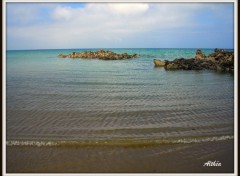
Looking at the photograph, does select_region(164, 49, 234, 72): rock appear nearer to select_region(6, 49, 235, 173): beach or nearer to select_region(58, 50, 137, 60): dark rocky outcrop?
select_region(6, 49, 235, 173): beach

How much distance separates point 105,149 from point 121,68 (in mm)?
10880

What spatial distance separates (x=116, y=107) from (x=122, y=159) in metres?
3.23

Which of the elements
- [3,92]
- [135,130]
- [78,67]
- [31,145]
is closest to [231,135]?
[135,130]

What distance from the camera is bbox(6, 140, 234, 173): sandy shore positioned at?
5754 mm

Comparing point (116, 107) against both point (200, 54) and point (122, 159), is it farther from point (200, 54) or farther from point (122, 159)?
point (200, 54)

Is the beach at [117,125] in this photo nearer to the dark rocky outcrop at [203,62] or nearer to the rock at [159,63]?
the dark rocky outcrop at [203,62]

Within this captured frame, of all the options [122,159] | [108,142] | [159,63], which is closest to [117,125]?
[108,142]

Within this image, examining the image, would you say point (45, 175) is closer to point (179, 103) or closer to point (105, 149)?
point (105, 149)

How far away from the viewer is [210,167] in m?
5.84

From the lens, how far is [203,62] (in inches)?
695

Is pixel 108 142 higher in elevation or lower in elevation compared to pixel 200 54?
lower

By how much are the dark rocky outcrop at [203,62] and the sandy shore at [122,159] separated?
32.6 feet

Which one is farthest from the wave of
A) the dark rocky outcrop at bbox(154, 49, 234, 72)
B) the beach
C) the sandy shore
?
the dark rocky outcrop at bbox(154, 49, 234, 72)

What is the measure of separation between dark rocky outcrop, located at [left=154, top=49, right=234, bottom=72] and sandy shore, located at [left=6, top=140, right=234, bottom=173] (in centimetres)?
992
